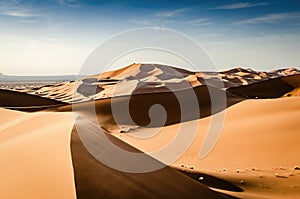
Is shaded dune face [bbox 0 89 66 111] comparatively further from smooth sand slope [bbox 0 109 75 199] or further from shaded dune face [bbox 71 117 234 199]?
shaded dune face [bbox 71 117 234 199]

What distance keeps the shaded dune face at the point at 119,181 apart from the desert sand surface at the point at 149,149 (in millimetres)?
12

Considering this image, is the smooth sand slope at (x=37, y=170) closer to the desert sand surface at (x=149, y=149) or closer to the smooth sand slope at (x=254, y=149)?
the desert sand surface at (x=149, y=149)

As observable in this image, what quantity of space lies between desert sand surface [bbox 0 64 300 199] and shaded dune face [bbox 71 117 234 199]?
0.01 meters

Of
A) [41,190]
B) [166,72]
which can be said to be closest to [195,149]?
[41,190]

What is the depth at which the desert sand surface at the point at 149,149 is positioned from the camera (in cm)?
294

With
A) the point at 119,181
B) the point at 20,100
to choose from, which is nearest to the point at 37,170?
the point at 119,181

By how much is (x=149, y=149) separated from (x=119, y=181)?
23.7 feet

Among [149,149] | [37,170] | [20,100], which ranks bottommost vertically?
[149,149]

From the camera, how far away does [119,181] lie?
3.17 m

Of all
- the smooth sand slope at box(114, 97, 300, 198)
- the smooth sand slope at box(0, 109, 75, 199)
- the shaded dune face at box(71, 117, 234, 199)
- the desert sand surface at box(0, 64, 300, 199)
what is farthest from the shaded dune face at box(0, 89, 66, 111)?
the shaded dune face at box(71, 117, 234, 199)

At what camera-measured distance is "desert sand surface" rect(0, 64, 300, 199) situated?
9.64ft

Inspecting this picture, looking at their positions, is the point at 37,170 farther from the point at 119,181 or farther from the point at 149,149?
the point at 149,149

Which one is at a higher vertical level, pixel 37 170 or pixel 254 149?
pixel 254 149

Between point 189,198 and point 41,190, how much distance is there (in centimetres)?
182
